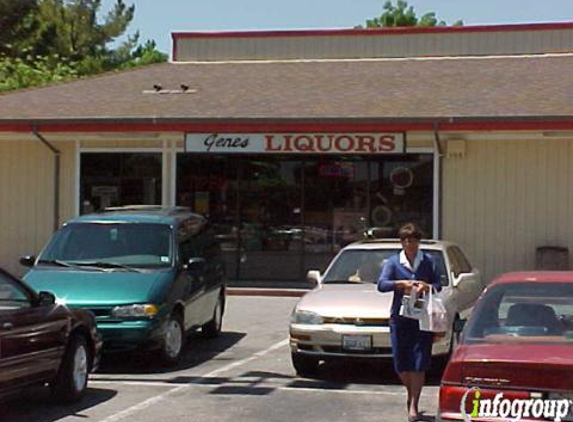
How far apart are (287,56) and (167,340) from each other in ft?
55.8

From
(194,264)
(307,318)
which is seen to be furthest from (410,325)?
(194,264)

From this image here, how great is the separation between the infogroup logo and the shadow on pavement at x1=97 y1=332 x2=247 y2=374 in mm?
5634

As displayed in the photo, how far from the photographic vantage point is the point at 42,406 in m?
9.34

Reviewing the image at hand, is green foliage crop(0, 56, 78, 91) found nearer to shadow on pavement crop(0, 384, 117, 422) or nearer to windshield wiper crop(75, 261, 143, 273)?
windshield wiper crop(75, 261, 143, 273)

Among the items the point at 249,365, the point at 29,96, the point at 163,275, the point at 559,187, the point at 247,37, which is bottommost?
the point at 249,365

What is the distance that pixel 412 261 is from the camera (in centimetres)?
893

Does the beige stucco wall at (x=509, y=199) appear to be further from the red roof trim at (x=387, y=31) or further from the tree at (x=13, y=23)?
the tree at (x=13, y=23)

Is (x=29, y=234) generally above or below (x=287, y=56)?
below

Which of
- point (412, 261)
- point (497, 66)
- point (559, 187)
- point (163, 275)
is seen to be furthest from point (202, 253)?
point (497, 66)

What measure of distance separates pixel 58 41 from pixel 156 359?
45.6 meters

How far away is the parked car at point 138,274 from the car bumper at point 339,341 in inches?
63.6

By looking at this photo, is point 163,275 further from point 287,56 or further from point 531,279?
point 287,56

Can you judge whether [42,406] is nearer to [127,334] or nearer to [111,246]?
[127,334]

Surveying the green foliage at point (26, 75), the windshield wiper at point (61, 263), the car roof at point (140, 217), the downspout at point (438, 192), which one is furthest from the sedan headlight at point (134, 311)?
the green foliage at point (26, 75)
